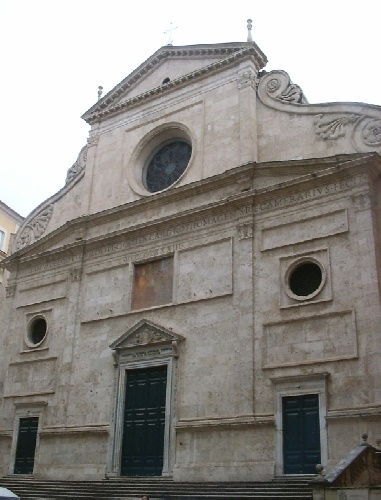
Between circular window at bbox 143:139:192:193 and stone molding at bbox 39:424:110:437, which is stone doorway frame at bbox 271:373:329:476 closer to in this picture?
stone molding at bbox 39:424:110:437

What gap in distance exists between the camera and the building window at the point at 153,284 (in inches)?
675

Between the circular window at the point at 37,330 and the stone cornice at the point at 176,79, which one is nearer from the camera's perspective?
the stone cornice at the point at 176,79

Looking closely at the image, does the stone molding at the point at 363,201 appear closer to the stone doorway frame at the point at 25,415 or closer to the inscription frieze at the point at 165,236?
the inscription frieze at the point at 165,236

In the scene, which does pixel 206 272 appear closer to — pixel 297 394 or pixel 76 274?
pixel 297 394

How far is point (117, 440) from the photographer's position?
1627 centimetres

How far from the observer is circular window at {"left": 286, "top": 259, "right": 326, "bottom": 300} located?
14.6m

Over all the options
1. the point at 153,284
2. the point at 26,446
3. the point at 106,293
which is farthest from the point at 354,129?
the point at 26,446

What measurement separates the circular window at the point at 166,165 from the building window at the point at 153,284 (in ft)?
8.80

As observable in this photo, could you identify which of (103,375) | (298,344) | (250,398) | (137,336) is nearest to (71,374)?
(103,375)

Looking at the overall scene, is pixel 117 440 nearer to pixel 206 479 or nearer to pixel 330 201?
pixel 206 479

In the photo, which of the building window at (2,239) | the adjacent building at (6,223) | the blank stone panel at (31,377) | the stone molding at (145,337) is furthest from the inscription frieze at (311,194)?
the building window at (2,239)

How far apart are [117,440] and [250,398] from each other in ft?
13.3

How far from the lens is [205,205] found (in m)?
16.8

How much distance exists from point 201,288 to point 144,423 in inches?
144
